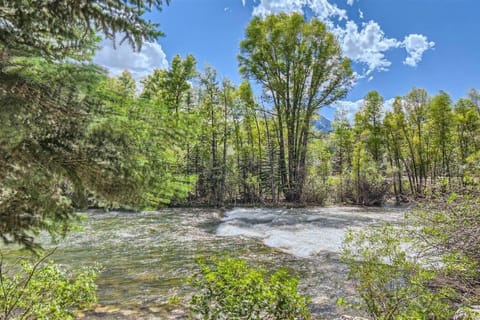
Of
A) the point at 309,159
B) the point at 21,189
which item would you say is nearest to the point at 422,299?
the point at 21,189

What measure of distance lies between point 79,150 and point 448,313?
2.96 meters

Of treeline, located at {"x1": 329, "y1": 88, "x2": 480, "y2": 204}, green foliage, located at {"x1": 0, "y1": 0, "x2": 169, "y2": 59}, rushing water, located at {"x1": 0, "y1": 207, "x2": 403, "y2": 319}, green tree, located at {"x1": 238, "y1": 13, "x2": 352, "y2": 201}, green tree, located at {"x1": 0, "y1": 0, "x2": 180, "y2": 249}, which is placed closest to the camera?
green tree, located at {"x1": 0, "y1": 0, "x2": 180, "y2": 249}

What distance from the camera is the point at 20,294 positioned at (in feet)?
7.73

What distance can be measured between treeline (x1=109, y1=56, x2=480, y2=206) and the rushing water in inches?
252

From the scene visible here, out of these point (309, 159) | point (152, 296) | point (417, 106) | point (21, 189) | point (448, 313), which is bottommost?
point (152, 296)

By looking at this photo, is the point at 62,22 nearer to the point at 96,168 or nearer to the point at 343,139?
the point at 96,168

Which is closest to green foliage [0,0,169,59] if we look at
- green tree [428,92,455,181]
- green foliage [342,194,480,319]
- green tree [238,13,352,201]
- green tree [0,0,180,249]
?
green tree [0,0,180,249]

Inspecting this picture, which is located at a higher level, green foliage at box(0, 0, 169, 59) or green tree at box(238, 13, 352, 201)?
green tree at box(238, 13, 352, 201)

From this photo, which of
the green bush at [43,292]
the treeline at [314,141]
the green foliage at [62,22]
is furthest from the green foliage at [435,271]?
the treeline at [314,141]

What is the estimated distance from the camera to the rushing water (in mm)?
3730

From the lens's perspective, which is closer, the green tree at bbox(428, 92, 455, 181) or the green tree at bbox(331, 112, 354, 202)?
the green tree at bbox(428, 92, 455, 181)

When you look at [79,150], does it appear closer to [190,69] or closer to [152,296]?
[152,296]

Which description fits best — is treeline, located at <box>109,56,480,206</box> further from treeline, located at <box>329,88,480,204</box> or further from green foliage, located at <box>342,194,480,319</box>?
green foliage, located at <box>342,194,480,319</box>

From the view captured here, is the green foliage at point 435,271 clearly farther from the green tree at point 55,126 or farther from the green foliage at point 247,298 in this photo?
the green tree at point 55,126
